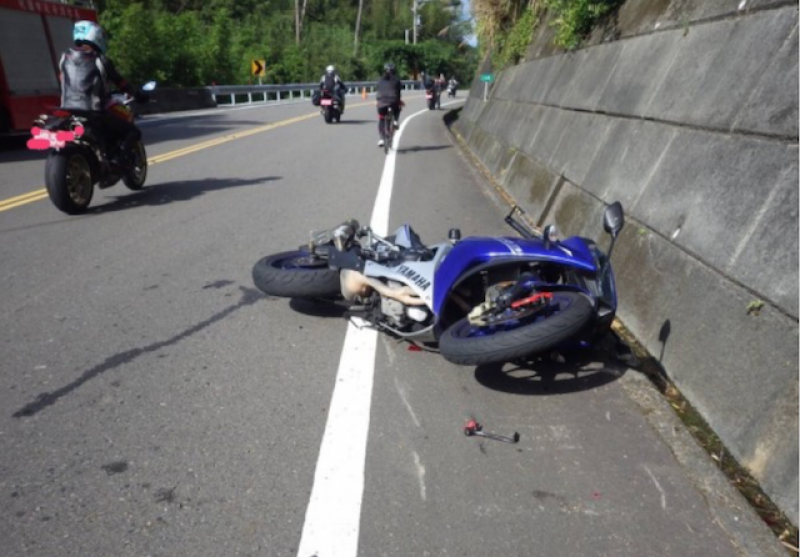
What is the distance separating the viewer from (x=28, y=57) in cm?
1555

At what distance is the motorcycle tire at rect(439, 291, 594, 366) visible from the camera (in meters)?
3.36

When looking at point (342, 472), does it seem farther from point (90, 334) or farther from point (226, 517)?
point (90, 334)

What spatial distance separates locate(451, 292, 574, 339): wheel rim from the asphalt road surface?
0.40 metres

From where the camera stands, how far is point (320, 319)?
5.01 m

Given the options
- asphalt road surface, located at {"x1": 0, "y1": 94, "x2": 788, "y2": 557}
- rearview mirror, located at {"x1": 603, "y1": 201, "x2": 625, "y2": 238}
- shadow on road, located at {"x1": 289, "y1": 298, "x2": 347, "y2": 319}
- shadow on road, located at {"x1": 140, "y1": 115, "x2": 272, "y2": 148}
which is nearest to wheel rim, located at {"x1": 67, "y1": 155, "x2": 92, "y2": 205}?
asphalt road surface, located at {"x1": 0, "y1": 94, "x2": 788, "y2": 557}

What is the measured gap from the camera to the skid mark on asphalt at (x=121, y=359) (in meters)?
3.62

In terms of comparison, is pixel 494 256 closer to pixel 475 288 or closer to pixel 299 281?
pixel 475 288

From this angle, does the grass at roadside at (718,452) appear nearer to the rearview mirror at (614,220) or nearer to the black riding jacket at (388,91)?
the rearview mirror at (614,220)

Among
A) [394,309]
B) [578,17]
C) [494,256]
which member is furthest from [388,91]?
[494,256]

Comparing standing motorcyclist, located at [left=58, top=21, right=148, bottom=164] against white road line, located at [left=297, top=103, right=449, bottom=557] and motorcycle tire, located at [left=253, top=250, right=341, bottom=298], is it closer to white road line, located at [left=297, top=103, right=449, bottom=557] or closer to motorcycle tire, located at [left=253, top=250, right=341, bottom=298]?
motorcycle tire, located at [left=253, top=250, right=341, bottom=298]

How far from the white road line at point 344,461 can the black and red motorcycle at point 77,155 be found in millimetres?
5090

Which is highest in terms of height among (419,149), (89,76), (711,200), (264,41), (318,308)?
(711,200)

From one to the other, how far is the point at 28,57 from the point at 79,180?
31.8ft

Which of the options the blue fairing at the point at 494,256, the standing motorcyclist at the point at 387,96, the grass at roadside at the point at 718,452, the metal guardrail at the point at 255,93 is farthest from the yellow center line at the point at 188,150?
the metal guardrail at the point at 255,93
